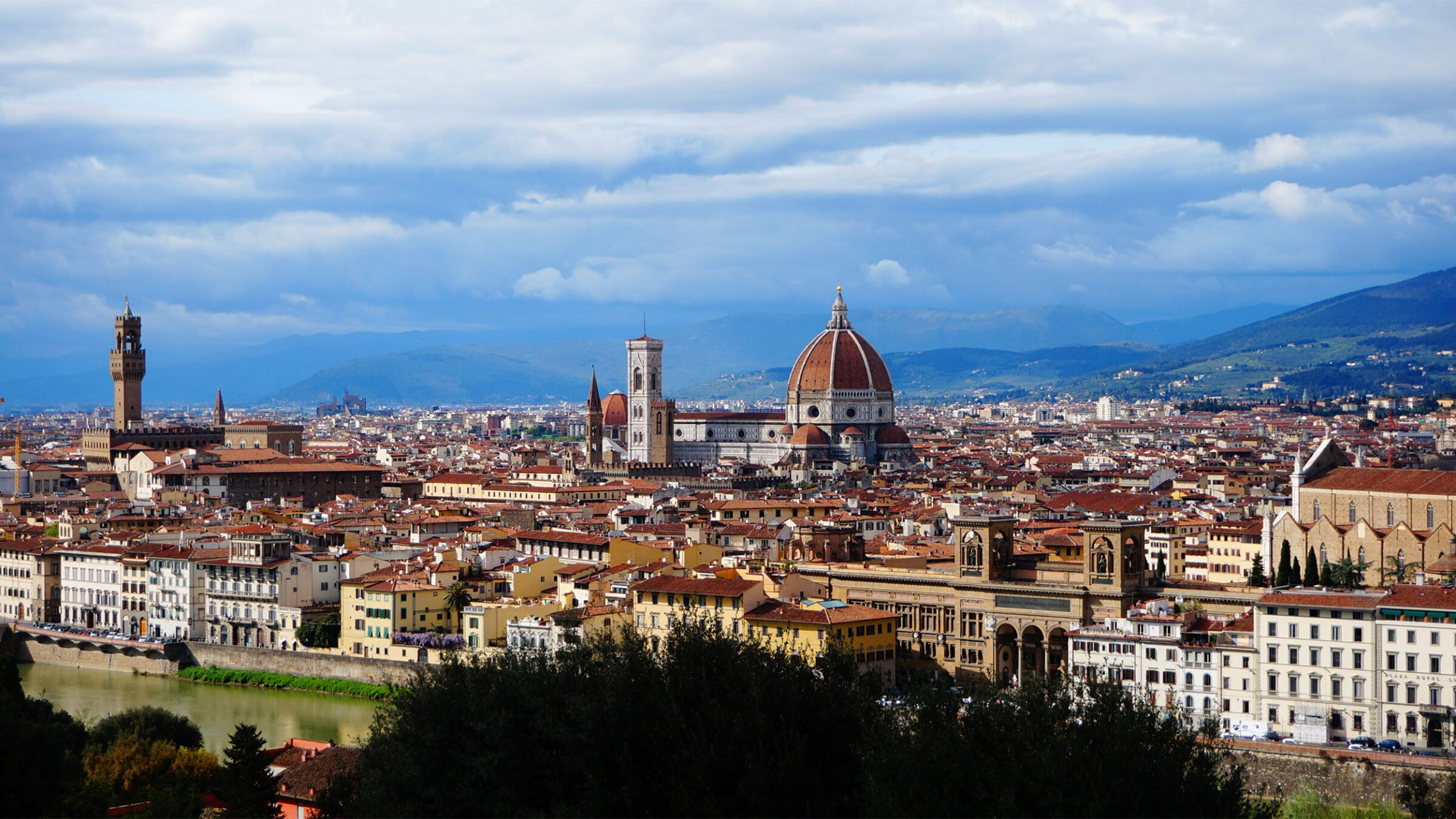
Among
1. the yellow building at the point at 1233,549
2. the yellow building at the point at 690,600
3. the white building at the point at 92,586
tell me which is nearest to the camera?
the yellow building at the point at 690,600

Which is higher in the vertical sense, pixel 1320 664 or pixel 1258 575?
pixel 1258 575

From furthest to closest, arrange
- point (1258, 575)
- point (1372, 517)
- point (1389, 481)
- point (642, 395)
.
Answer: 1. point (642, 395)
2. point (1389, 481)
3. point (1372, 517)
4. point (1258, 575)

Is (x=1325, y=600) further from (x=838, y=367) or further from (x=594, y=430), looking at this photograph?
(x=838, y=367)

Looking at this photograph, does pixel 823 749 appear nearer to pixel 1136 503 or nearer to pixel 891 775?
pixel 891 775

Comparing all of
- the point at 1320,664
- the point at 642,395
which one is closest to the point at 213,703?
the point at 1320,664

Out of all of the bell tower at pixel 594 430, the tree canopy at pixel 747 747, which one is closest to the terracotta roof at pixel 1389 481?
the tree canopy at pixel 747 747

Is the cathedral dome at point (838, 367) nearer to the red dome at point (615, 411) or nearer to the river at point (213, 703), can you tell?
the red dome at point (615, 411)
